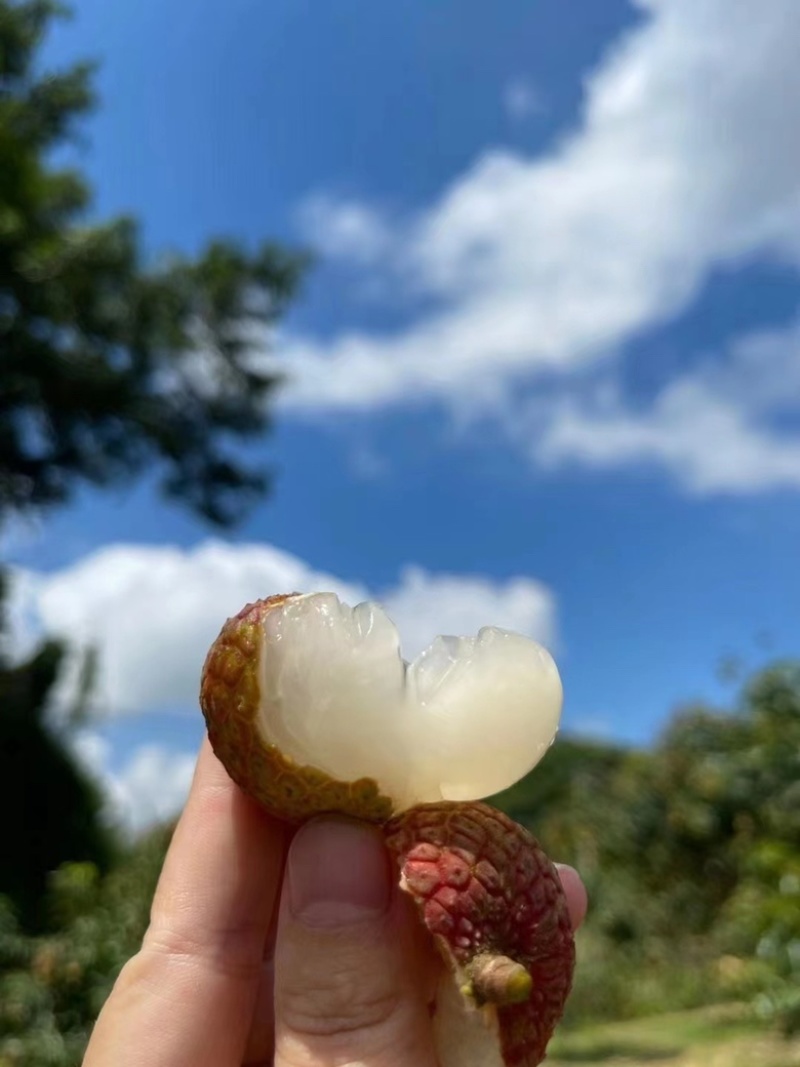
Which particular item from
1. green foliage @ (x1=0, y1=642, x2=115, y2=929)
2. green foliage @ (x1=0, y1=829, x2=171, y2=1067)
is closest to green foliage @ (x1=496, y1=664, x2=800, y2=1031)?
green foliage @ (x1=0, y1=829, x2=171, y2=1067)

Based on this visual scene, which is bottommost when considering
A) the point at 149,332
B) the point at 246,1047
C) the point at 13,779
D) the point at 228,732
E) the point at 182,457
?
the point at 246,1047

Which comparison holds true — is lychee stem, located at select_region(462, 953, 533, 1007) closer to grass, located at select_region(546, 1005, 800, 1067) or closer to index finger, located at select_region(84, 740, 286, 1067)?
index finger, located at select_region(84, 740, 286, 1067)

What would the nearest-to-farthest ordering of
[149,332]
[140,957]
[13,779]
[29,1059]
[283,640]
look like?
[283,640] → [140,957] → [29,1059] → [13,779] → [149,332]

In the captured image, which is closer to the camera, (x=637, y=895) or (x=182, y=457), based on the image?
(x=637, y=895)

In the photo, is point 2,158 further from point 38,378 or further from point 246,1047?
point 246,1047

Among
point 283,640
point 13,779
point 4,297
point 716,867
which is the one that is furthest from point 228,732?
point 4,297

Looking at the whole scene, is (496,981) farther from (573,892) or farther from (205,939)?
(205,939)

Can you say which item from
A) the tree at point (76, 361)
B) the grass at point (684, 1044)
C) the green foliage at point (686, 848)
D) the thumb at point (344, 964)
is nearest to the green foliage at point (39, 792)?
the tree at point (76, 361)
